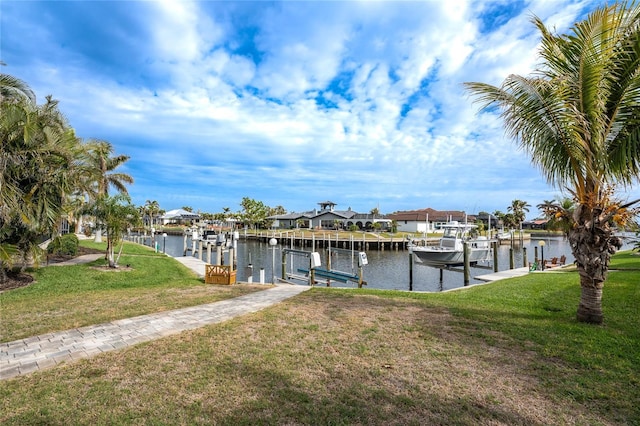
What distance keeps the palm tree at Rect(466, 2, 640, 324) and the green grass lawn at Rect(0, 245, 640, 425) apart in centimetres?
181

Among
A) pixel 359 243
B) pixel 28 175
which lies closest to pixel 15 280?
pixel 28 175

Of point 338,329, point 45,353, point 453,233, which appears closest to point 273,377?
point 338,329

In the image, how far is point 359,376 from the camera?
4645 mm

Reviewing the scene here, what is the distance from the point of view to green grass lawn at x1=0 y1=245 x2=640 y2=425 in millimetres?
3713

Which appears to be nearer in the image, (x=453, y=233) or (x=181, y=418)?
(x=181, y=418)

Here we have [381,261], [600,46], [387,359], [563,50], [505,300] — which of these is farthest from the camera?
[381,261]

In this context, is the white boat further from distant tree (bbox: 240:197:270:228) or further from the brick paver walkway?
A: distant tree (bbox: 240:197:270:228)

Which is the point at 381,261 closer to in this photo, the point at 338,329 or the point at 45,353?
the point at 338,329

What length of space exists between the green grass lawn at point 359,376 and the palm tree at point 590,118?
181 cm

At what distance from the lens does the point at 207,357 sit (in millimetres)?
5273

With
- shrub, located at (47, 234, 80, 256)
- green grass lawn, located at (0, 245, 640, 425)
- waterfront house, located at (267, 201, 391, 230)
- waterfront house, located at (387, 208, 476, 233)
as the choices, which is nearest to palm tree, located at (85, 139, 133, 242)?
shrub, located at (47, 234, 80, 256)

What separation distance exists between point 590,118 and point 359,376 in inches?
252

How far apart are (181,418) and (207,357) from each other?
→ 5.55ft

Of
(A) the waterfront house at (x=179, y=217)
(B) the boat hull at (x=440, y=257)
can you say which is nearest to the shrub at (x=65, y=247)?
(B) the boat hull at (x=440, y=257)
